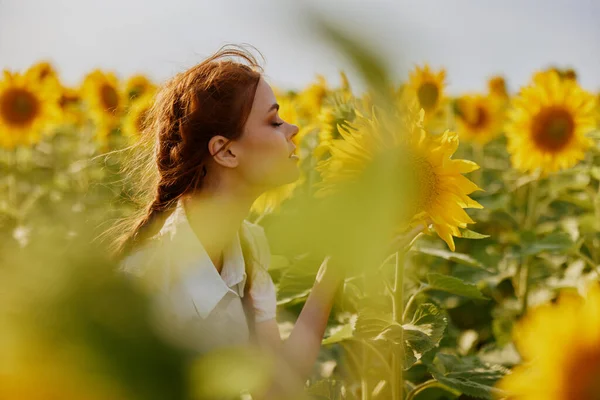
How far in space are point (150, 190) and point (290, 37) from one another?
1.22 metres

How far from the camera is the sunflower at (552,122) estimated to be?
2.36 meters

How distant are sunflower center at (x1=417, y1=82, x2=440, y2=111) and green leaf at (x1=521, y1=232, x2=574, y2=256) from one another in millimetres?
862

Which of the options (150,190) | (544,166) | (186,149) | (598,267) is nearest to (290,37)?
(186,149)

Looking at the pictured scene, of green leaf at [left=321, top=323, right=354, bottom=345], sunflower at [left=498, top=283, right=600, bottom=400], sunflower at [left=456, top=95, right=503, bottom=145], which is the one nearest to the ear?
green leaf at [left=321, top=323, right=354, bottom=345]

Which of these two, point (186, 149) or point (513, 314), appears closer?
point (186, 149)

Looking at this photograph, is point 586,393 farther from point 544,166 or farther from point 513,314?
point 544,166

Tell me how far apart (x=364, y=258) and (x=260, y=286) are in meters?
1.14

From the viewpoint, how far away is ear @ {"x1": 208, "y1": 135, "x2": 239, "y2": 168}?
1.05 meters

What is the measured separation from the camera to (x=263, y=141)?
1028 millimetres

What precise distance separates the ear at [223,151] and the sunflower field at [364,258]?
0.51ft

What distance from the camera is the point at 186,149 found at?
1119 mm

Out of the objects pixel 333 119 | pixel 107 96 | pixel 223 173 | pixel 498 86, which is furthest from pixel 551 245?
pixel 498 86

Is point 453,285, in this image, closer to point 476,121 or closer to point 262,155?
point 262,155

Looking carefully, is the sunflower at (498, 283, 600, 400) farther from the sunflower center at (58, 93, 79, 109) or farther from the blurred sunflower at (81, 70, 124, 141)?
the sunflower center at (58, 93, 79, 109)
